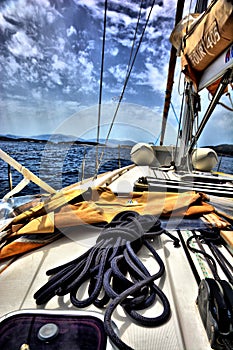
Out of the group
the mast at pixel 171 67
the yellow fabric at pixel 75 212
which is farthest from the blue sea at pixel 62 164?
the mast at pixel 171 67

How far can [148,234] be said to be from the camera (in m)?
0.91

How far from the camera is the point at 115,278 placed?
0.66 metres

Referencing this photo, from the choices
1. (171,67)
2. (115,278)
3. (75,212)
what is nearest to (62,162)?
(171,67)

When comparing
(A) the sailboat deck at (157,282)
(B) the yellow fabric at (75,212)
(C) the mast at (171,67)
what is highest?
(C) the mast at (171,67)

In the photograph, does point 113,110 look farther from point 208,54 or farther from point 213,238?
point 213,238

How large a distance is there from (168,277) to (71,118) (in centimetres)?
219

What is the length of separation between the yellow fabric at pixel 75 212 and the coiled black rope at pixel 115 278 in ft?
0.73

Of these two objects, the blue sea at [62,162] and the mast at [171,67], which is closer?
the blue sea at [62,162]

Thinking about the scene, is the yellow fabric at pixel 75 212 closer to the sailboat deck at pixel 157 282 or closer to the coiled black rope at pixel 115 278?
the sailboat deck at pixel 157 282

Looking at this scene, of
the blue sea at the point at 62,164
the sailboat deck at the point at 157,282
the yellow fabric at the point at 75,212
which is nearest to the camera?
the sailboat deck at the point at 157,282

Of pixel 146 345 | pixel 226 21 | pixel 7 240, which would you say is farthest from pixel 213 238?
pixel 226 21

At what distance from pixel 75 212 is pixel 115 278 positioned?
1.60ft

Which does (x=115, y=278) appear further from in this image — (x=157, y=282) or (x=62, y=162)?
(x=62, y=162)

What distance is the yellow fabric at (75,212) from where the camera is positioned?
2.98ft
